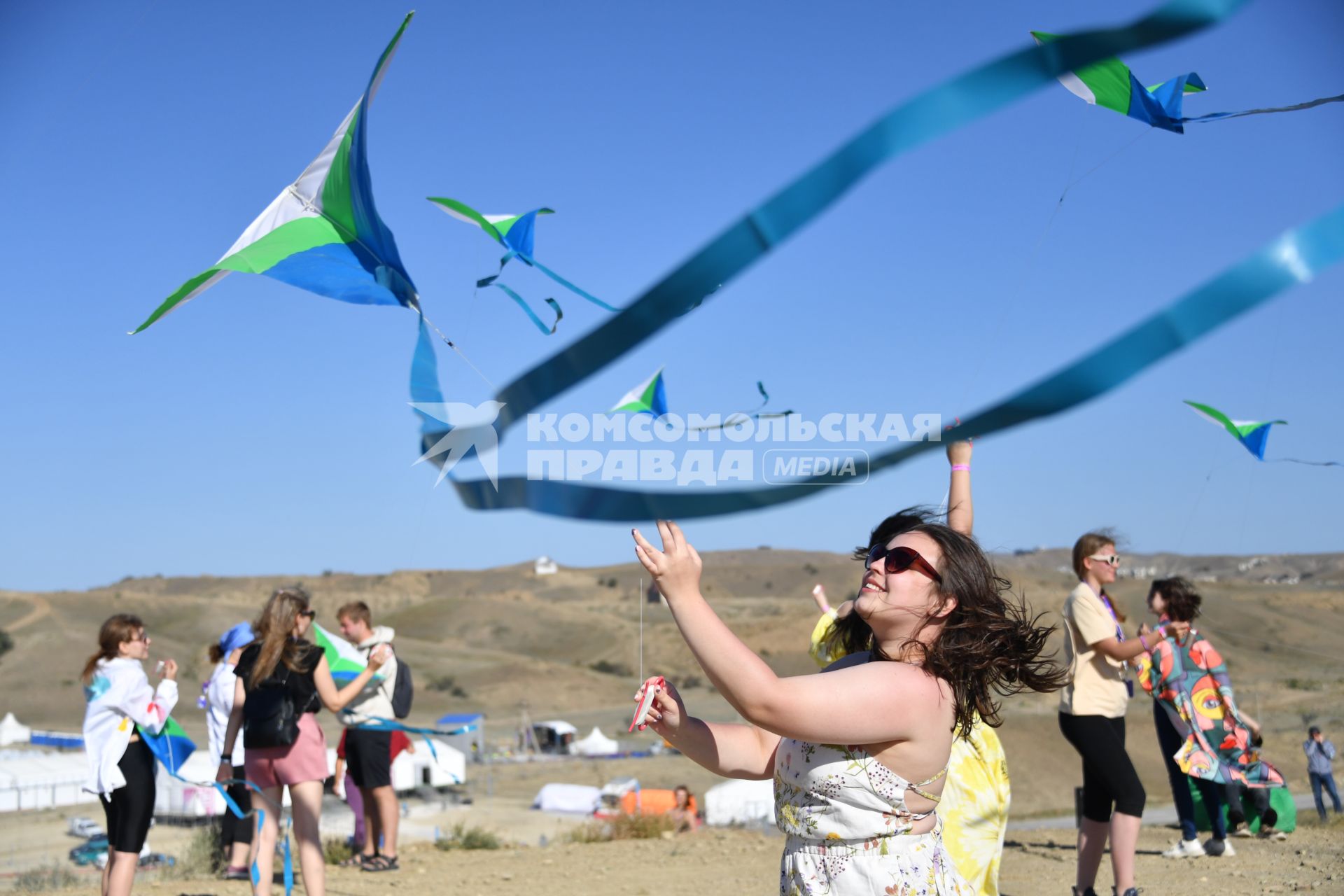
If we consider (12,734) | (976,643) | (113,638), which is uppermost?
(113,638)

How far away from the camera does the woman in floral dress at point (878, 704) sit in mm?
2051

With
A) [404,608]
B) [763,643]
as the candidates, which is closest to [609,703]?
[763,643]

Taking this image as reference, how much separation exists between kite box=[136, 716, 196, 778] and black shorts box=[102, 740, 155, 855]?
1.4 inches

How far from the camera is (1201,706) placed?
678 centimetres

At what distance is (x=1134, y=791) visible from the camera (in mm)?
5020

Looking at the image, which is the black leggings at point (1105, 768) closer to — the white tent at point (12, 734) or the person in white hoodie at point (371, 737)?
the person in white hoodie at point (371, 737)

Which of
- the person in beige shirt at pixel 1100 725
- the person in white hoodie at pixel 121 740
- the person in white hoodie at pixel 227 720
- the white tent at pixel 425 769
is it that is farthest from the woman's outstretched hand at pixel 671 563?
the white tent at pixel 425 769

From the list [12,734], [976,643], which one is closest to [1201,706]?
[976,643]

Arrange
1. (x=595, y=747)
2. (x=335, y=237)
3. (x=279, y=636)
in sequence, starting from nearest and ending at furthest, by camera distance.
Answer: (x=335, y=237) < (x=279, y=636) < (x=595, y=747)

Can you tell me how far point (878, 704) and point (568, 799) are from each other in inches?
653

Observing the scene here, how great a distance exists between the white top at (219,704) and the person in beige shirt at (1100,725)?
431 cm

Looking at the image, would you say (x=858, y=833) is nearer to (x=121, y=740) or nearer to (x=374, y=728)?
(x=121, y=740)

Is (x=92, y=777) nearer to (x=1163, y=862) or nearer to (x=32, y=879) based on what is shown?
(x=32, y=879)

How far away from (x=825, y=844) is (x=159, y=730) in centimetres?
411
